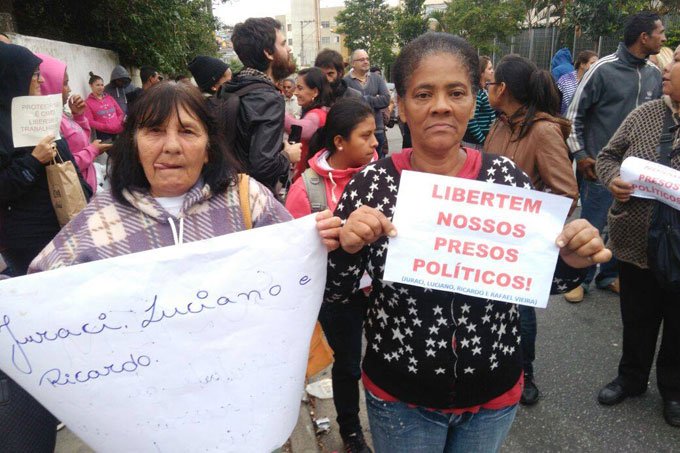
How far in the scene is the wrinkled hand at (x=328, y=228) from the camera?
4.59 ft

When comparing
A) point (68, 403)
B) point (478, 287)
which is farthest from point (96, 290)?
point (478, 287)

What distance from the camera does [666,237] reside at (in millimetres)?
2482

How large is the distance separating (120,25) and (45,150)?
9.33 m

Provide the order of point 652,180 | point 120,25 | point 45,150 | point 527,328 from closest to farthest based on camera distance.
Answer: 1. point 652,180
2. point 45,150
3. point 527,328
4. point 120,25

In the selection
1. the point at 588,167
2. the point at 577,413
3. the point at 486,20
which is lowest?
the point at 577,413

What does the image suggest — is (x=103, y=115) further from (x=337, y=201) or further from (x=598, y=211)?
(x=598, y=211)

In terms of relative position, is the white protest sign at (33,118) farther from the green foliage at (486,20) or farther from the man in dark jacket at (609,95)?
the green foliage at (486,20)

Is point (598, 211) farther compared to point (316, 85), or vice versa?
point (316, 85)

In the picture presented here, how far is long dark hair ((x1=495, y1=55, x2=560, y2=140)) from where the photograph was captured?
2.90 meters

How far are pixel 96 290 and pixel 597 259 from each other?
1.32m

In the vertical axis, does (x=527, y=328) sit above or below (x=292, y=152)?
below

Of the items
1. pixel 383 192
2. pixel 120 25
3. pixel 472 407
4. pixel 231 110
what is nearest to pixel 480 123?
pixel 231 110

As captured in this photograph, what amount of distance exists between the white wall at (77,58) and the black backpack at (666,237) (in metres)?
6.14

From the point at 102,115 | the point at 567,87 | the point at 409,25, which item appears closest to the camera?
the point at 102,115
